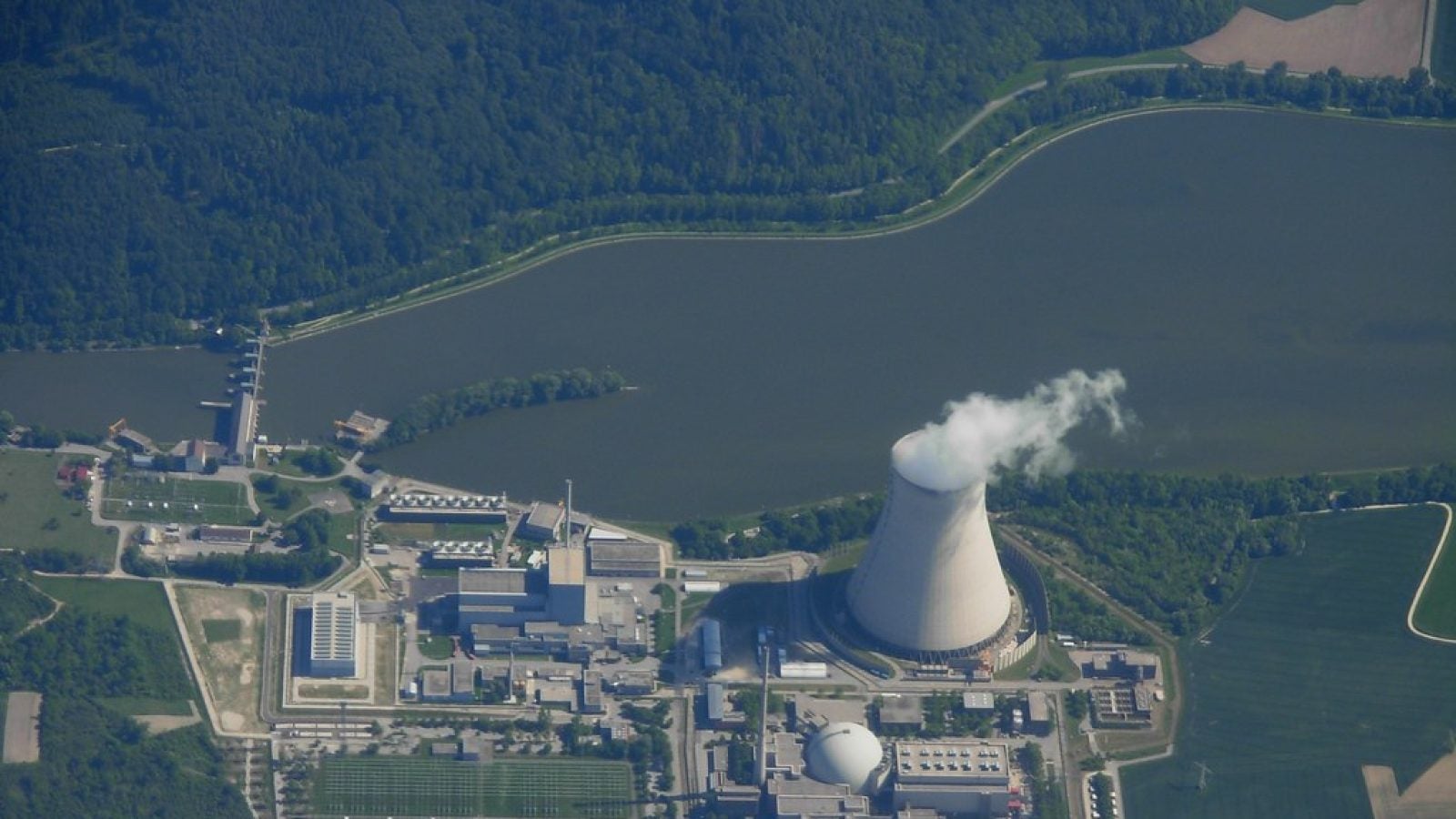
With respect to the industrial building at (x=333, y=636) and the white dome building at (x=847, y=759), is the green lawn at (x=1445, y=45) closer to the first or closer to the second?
the white dome building at (x=847, y=759)

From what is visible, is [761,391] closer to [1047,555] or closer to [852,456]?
[852,456]

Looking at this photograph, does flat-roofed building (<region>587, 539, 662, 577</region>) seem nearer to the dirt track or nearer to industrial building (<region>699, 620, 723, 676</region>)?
industrial building (<region>699, 620, 723, 676</region>)

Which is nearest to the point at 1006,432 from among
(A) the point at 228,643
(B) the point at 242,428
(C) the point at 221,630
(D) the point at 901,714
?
(D) the point at 901,714

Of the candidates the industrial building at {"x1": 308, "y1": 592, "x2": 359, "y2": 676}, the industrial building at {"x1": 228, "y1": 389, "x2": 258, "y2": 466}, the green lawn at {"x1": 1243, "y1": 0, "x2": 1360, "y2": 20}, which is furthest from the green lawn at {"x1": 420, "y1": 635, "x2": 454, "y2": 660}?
the green lawn at {"x1": 1243, "y1": 0, "x2": 1360, "y2": 20}

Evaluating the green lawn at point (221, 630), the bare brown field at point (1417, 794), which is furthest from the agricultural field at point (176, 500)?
the bare brown field at point (1417, 794)

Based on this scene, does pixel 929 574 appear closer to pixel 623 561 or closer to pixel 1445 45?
pixel 623 561

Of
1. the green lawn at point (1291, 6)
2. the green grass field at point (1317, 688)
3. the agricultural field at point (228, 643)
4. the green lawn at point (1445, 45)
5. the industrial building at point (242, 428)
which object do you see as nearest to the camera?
the green grass field at point (1317, 688)
